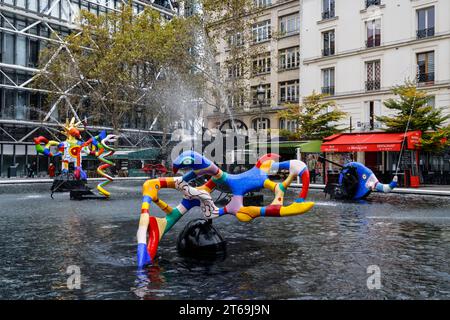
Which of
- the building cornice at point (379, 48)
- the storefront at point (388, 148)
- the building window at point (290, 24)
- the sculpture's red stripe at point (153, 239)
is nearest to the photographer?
the sculpture's red stripe at point (153, 239)

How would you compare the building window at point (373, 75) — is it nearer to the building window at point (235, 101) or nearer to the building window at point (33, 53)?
the building window at point (235, 101)

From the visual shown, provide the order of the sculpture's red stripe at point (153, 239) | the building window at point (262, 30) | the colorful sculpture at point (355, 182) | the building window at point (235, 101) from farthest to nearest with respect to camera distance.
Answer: the building window at point (262, 30)
the building window at point (235, 101)
the colorful sculpture at point (355, 182)
the sculpture's red stripe at point (153, 239)

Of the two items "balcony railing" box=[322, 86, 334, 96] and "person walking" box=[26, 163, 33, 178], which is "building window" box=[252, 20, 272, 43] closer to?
"balcony railing" box=[322, 86, 334, 96]

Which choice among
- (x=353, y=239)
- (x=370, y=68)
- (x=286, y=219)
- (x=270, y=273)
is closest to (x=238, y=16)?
(x=370, y=68)

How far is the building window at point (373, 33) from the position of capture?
115ft

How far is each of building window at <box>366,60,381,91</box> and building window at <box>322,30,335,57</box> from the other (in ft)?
12.6

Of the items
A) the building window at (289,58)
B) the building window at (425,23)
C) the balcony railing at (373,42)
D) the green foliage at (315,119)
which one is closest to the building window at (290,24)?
the building window at (289,58)

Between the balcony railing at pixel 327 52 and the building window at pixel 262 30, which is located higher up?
the building window at pixel 262 30

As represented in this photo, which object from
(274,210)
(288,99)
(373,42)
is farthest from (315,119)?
(274,210)

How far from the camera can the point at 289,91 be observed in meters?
43.5

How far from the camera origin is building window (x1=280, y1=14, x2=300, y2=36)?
42938 millimetres

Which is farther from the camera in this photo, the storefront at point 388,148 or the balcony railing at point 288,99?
the balcony railing at point 288,99

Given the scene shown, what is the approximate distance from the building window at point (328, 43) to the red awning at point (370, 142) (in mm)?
10577
